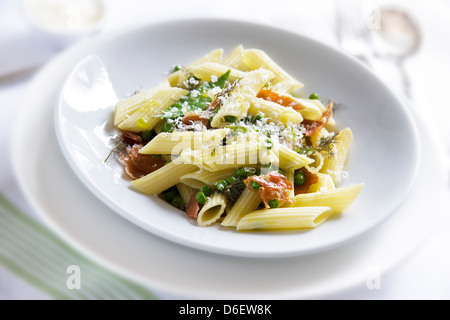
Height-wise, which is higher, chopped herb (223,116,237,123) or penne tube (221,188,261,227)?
chopped herb (223,116,237,123)

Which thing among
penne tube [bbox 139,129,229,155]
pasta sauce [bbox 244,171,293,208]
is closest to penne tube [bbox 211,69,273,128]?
penne tube [bbox 139,129,229,155]

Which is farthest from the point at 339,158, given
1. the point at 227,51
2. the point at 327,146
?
the point at 227,51

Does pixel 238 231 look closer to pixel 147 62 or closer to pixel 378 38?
pixel 147 62

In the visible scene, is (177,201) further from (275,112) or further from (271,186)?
(275,112)

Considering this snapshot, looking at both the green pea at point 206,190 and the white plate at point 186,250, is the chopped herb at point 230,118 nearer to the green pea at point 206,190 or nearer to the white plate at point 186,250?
the green pea at point 206,190

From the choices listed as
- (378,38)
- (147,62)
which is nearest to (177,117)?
(147,62)

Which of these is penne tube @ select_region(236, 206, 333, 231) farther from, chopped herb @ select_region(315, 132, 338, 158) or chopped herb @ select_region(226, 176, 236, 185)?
chopped herb @ select_region(315, 132, 338, 158)
